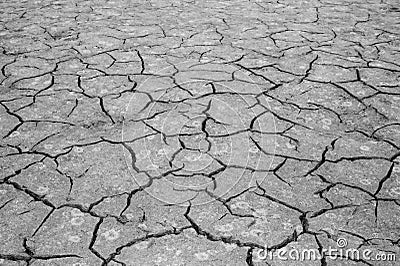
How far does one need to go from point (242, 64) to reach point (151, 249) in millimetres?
1986

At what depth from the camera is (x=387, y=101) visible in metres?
2.91

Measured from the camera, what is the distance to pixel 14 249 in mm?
1789

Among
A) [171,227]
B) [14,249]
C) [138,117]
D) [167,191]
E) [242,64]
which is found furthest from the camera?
[242,64]

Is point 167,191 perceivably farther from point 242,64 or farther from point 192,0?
point 192,0

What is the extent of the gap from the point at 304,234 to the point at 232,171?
0.54m

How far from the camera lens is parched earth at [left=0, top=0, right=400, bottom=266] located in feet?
6.09

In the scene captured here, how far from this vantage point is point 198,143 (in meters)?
2.51

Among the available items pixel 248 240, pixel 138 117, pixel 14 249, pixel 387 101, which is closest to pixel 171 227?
pixel 248 240

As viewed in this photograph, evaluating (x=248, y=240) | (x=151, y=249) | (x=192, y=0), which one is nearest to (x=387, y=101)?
(x=248, y=240)

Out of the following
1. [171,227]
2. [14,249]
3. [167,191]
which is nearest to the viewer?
[14,249]

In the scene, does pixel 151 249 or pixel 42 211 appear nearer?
pixel 151 249

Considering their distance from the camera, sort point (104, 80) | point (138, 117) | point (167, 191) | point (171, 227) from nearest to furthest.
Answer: point (171, 227) < point (167, 191) < point (138, 117) < point (104, 80)

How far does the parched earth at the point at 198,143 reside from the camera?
1.86m

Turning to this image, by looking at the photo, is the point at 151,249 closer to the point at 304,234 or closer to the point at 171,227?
the point at 171,227
